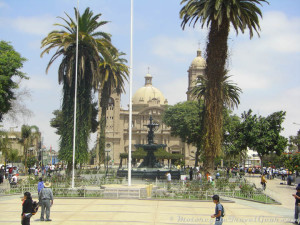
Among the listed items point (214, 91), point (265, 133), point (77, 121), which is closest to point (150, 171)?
point (77, 121)

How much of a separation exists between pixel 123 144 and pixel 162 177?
71032 millimetres

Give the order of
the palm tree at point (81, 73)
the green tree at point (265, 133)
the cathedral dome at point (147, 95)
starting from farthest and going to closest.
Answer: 1. the cathedral dome at point (147, 95)
2. the green tree at point (265, 133)
3. the palm tree at point (81, 73)

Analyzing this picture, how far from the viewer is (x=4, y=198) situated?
72.0 ft

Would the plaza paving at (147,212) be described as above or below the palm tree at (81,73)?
below

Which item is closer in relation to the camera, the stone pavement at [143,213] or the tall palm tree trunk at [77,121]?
the stone pavement at [143,213]

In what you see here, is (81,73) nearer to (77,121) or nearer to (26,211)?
(77,121)

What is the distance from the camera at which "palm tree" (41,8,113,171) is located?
31.9 m

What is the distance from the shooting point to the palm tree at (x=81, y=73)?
31.9 metres

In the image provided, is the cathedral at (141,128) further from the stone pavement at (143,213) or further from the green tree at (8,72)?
the stone pavement at (143,213)

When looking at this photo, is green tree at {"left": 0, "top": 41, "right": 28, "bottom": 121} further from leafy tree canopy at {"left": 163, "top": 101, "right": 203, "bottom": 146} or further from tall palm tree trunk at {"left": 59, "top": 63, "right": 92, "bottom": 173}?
leafy tree canopy at {"left": 163, "top": 101, "right": 203, "bottom": 146}

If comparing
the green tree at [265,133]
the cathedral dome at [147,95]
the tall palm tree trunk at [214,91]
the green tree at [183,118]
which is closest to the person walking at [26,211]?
the tall palm tree trunk at [214,91]

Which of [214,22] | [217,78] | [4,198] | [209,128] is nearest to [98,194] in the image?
[4,198]

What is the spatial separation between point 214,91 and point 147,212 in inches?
526

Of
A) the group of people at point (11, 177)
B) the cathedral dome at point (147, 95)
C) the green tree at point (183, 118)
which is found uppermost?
the cathedral dome at point (147, 95)
